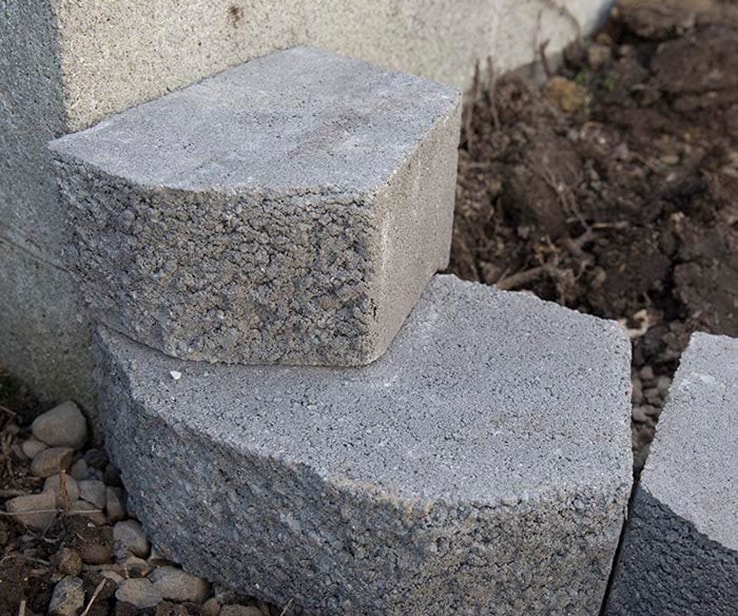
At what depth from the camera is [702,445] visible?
1911mm

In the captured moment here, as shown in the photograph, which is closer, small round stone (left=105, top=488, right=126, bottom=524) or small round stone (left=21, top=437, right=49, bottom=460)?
small round stone (left=105, top=488, right=126, bottom=524)

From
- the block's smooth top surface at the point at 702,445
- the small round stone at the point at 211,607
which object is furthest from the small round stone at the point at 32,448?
the block's smooth top surface at the point at 702,445

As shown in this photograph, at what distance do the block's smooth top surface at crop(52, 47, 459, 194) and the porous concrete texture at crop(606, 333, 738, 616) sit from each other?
72 cm

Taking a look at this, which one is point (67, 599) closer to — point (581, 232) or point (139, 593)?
point (139, 593)

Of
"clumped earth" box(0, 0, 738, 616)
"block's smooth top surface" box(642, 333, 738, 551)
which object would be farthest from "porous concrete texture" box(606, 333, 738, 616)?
"clumped earth" box(0, 0, 738, 616)

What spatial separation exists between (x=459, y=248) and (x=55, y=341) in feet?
3.64

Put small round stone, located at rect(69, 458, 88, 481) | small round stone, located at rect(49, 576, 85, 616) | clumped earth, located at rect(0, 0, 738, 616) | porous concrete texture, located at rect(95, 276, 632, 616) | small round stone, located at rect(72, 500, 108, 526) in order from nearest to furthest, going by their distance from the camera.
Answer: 1. porous concrete texture, located at rect(95, 276, 632, 616)
2. small round stone, located at rect(49, 576, 85, 616)
3. clumped earth, located at rect(0, 0, 738, 616)
4. small round stone, located at rect(72, 500, 108, 526)
5. small round stone, located at rect(69, 458, 88, 481)

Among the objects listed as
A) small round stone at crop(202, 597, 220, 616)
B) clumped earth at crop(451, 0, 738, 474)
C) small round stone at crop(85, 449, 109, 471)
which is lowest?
small round stone at crop(202, 597, 220, 616)

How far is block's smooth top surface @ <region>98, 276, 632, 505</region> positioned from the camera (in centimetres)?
A: 178

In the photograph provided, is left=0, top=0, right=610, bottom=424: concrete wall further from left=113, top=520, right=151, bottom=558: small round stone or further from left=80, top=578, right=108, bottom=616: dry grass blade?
left=80, top=578, right=108, bottom=616: dry grass blade

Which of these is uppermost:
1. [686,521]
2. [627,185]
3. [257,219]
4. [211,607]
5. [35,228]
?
[257,219]

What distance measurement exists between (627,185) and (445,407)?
1537 mm

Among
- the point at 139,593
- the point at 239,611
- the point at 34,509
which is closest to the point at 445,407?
the point at 239,611

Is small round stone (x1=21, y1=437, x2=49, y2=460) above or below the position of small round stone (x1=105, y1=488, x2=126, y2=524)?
above
